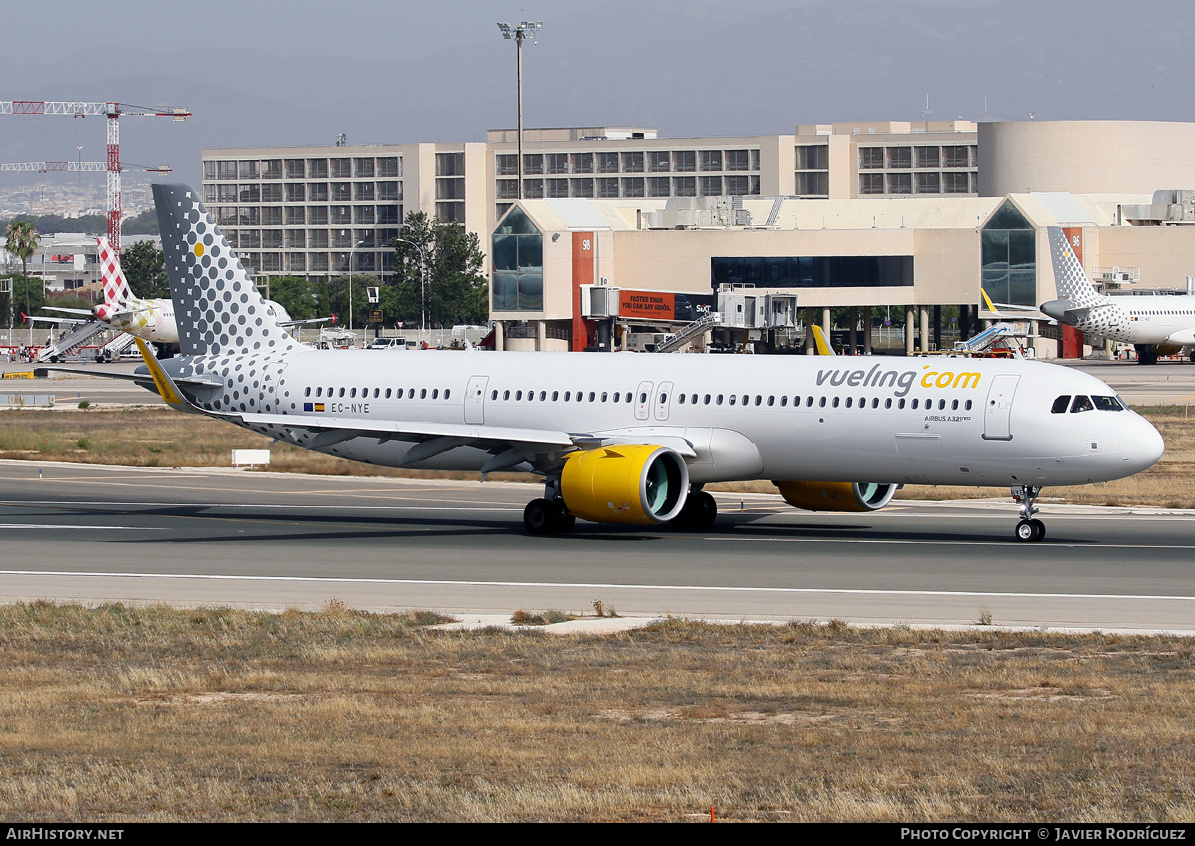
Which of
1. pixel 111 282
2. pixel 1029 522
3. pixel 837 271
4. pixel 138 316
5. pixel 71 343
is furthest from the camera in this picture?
pixel 71 343

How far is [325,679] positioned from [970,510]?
24.7m

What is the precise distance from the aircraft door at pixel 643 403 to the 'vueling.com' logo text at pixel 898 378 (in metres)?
3.91

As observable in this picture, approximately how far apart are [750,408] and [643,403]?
2.62 metres

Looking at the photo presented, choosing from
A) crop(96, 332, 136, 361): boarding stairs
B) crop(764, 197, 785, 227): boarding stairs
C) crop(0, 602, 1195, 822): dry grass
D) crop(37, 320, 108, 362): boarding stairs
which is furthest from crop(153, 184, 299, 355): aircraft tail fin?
crop(96, 332, 136, 361): boarding stairs

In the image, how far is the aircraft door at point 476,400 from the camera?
1471 inches

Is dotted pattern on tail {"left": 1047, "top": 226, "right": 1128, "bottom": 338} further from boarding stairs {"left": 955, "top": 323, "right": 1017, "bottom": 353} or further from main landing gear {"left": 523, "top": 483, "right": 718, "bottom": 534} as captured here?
main landing gear {"left": 523, "top": 483, "right": 718, "bottom": 534}

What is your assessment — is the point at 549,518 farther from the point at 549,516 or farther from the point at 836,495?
the point at 836,495

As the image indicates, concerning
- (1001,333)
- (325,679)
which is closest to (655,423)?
(325,679)

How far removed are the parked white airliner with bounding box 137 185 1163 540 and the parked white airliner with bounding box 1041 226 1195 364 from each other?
7749 cm

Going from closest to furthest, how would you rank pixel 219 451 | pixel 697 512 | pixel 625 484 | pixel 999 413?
pixel 999 413, pixel 625 484, pixel 697 512, pixel 219 451

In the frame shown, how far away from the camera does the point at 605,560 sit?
101 ft

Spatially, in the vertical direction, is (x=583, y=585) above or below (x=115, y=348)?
below

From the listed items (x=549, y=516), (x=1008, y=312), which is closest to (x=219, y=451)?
(x=549, y=516)

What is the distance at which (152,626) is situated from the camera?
2322 centimetres
